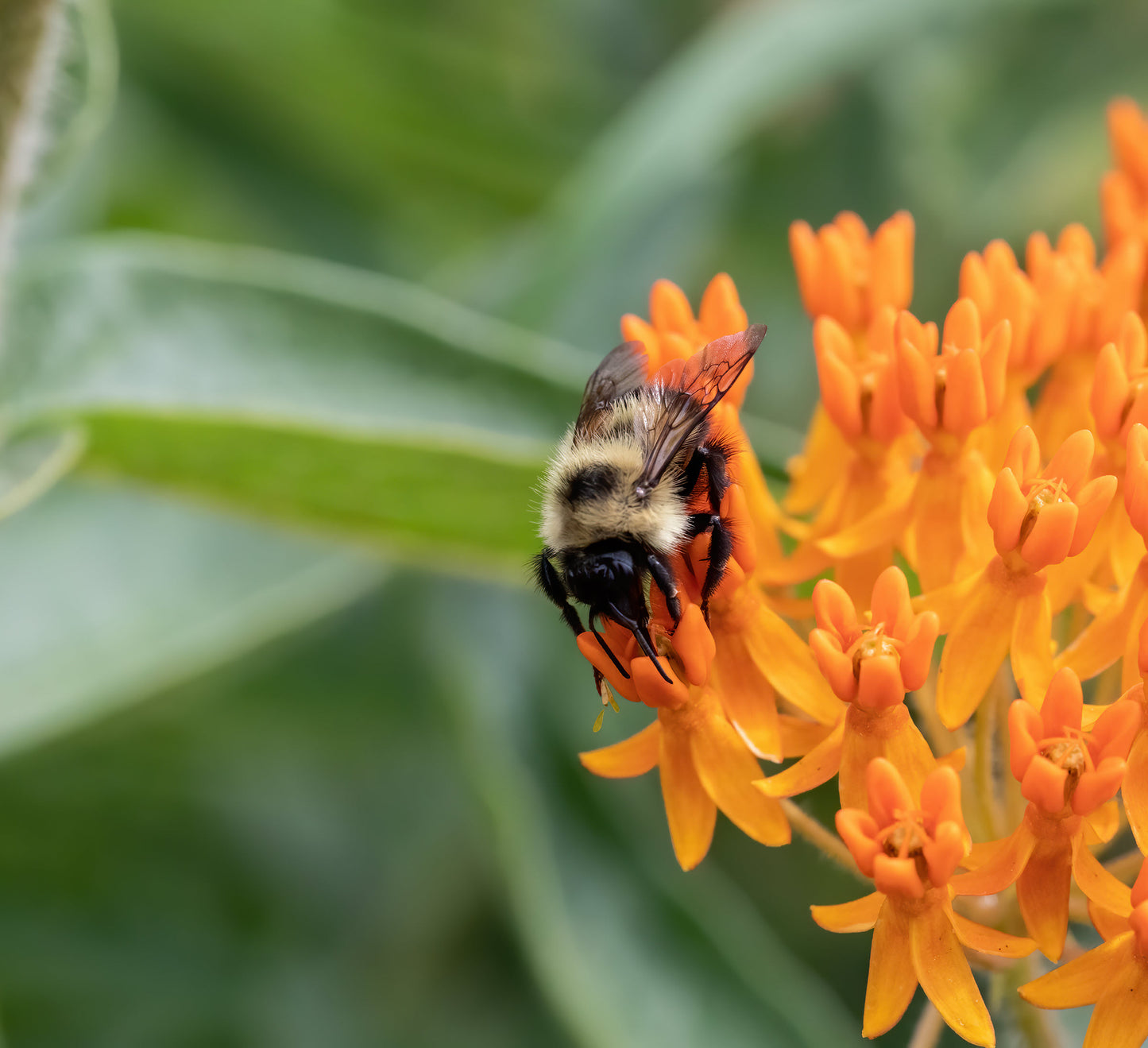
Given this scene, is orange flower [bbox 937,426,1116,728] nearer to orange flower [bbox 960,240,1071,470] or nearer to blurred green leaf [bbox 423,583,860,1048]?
orange flower [bbox 960,240,1071,470]

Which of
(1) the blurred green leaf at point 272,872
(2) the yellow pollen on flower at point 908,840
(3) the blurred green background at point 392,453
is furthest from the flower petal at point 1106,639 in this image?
(1) the blurred green leaf at point 272,872

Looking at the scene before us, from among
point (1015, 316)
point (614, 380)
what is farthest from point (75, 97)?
point (1015, 316)

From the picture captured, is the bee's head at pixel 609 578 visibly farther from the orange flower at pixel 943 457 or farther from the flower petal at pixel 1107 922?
the flower petal at pixel 1107 922

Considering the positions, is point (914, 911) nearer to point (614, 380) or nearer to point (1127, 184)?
point (614, 380)

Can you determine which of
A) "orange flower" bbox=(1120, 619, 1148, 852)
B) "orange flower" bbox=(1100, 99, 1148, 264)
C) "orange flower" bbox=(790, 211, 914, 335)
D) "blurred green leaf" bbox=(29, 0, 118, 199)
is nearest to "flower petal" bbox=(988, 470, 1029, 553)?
"orange flower" bbox=(1120, 619, 1148, 852)

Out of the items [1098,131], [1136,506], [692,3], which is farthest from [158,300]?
[1098,131]

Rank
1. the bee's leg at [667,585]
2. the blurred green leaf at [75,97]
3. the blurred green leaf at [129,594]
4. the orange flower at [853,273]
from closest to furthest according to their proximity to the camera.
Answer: the bee's leg at [667,585] < the orange flower at [853,273] < the blurred green leaf at [75,97] < the blurred green leaf at [129,594]
